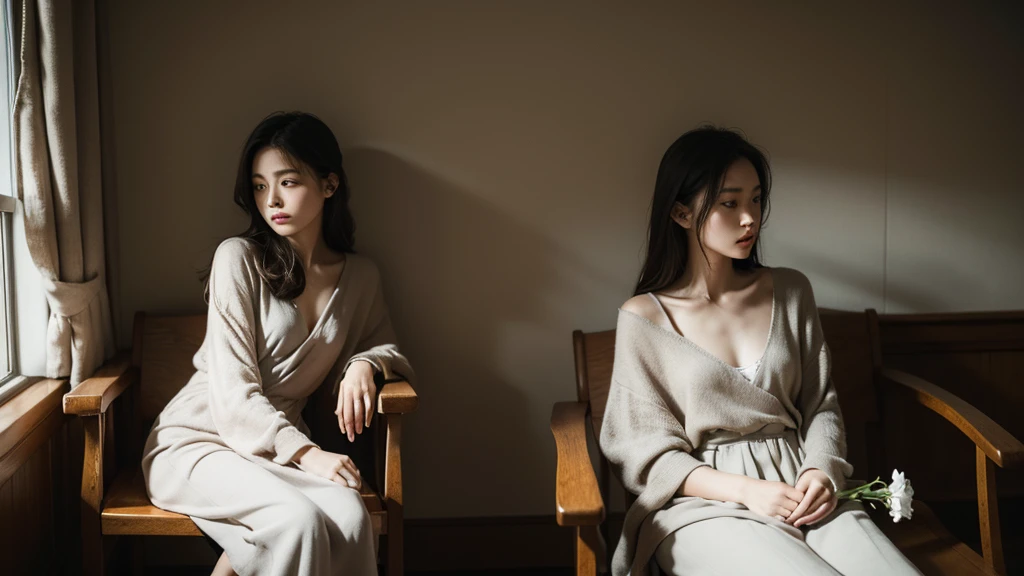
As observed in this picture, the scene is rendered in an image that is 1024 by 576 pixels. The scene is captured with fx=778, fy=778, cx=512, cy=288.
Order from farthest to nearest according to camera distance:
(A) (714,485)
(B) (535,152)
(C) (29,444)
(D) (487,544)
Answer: (D) (487,544) < (B) (535,152) < (C) (29,444) < (A) (714,485)

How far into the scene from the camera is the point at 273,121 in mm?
1979

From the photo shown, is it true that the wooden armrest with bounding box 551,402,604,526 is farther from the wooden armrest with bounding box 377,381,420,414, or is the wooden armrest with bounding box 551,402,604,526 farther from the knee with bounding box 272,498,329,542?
the knee with bounding box 272,498,329,542

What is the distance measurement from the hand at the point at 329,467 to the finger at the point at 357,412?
0.10 m

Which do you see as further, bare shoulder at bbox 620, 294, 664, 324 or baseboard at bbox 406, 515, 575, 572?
baseboard at bbox 406, 515, 575, 572

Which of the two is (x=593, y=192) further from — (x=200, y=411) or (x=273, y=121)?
(x=200, y=411)

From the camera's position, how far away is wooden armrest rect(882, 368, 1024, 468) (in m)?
1.65

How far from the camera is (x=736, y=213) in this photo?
5.90 ft

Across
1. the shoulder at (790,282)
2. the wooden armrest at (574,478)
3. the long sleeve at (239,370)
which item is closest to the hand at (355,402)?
the long sleeve at (239,370)

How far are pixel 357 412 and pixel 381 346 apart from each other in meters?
0.26

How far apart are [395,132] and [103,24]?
33.4 inches

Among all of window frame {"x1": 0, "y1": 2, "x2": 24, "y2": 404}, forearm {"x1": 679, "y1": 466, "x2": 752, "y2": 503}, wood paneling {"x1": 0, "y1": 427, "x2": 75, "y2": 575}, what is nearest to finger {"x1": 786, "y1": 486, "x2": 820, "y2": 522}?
forearm {"x1": 679, "y1": 466, "x2": 752, "y2": 503}

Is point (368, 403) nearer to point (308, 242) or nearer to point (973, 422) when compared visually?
point (308, 242)

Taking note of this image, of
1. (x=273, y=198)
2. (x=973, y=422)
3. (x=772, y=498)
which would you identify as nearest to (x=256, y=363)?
(x=273, y=198)

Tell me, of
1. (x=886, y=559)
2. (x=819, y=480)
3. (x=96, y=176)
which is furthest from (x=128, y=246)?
(x=886, y=559)
